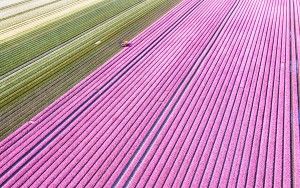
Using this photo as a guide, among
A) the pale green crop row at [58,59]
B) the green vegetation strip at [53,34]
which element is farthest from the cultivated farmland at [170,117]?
the green vegetation strip at [53,34]

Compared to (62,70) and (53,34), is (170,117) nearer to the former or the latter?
(62,70)

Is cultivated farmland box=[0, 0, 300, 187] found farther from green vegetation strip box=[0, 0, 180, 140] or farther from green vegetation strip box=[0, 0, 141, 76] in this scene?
green vegetation strip box=[0, 0, 141, 76]

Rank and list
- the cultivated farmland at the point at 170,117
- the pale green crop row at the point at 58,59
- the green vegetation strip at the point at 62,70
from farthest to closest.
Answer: the pale green crop row at the point at 58,59, the green vegetation strip at the point at 62,70, the cultivated farmland at the point at 170,117

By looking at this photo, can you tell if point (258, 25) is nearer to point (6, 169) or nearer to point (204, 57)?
point (204, 57)

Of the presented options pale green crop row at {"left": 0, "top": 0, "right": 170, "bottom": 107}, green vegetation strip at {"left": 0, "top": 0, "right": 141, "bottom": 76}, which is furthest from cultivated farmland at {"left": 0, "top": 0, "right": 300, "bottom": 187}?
green vegetation strip at {"left": 0, "top": 0, "right": 141, "bottom": 76}

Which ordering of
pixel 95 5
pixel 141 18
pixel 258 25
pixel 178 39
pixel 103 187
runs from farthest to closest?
pixel 95 5, pixel 141 18, pixel 258 25, pixel 178 39, pixel 103 187

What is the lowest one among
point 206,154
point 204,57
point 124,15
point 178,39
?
point 206,154

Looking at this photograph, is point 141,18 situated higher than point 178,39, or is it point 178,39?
point 141,18

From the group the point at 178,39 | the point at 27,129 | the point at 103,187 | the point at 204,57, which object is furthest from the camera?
the point at 178,39

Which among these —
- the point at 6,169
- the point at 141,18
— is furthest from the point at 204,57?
the point at 6,169

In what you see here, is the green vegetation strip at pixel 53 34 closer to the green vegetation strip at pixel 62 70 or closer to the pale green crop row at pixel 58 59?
the pale green crop row at pixel 58 59
